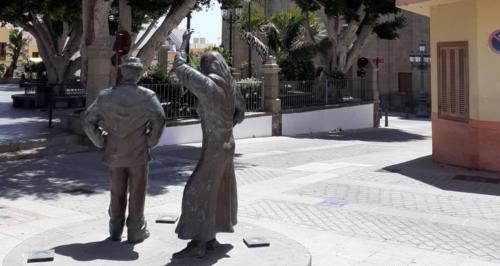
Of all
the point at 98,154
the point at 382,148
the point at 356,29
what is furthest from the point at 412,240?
the point at 356,29

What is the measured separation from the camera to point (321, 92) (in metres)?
22.2

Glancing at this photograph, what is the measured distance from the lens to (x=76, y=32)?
22812mm

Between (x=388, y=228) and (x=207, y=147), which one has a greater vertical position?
(x=207, y=147)

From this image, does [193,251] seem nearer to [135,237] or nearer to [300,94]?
[135,237]

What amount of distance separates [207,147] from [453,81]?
8.42 metres

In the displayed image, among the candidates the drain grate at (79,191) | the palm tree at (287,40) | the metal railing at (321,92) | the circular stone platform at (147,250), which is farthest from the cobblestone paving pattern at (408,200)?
the palm tree at (287,40)

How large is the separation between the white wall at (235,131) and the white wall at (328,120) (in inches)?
53.4

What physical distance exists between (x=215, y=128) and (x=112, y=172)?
4.01 feet

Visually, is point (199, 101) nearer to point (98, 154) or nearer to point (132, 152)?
point (132, 152)

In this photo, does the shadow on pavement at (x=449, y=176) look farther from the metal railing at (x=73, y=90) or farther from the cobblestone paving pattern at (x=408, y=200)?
the metal railing at (x=73, y=90)

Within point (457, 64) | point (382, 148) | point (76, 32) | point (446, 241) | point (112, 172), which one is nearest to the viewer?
point (112, 172)

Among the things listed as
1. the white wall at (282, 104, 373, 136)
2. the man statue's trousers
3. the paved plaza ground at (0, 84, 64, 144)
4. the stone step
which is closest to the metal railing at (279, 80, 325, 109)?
the white wall at (282, 104, 373, 136)

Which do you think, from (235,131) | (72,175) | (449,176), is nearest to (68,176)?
(72,175)

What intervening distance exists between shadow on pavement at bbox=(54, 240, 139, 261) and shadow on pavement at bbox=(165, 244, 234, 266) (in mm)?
432
